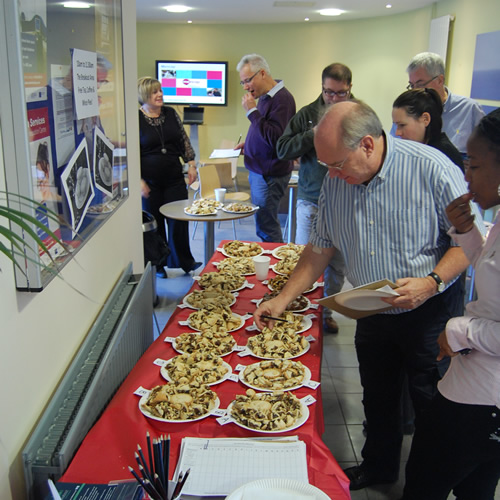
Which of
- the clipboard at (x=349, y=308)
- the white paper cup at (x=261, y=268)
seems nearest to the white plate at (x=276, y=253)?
the white paper cup at (x=261, y=268)

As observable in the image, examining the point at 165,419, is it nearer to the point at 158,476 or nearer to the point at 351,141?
the point at 158,476

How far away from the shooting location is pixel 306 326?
2029mm

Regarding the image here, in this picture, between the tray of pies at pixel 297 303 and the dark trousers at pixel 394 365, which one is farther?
the tray of pies at pixel 297 303

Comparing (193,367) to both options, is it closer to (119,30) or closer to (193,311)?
(193,311)

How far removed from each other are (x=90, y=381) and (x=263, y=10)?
282 inches

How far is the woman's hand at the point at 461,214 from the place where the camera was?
161 cm

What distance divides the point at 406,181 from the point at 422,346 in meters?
0.62

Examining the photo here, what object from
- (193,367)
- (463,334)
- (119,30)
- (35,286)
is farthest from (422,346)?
(119,30)

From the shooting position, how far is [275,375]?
1651 millimetres

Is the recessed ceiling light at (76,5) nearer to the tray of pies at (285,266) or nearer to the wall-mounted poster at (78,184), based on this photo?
the wall-mounted poster at (78,184)

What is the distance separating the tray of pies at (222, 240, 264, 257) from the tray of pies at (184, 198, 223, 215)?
2.15 ft

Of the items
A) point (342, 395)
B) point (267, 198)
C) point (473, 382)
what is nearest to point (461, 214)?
point (473, 382)

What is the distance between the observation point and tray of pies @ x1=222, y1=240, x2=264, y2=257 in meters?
2.92

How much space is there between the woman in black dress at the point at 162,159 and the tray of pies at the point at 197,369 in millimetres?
2554
